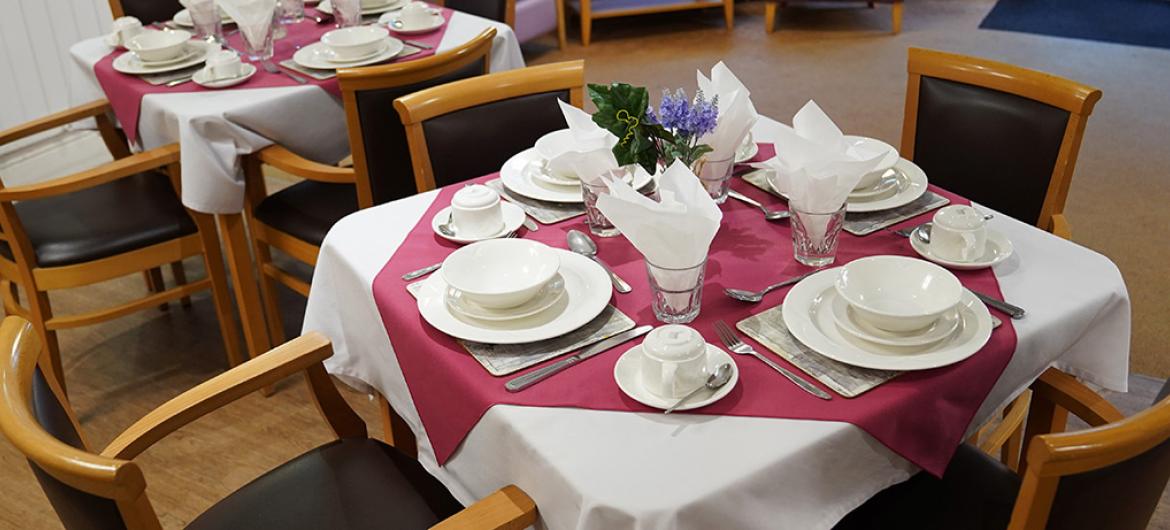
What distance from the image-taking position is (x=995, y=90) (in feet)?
6.44

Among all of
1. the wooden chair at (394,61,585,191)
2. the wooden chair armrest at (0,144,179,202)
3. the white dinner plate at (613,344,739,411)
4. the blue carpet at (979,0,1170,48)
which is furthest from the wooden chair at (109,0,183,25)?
the blue carpet at (979,0,1170,48)

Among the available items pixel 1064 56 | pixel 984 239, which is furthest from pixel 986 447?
pixel 1064 56

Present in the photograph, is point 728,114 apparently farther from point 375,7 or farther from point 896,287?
point 375,7

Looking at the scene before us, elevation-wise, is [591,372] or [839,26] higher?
[591,372]

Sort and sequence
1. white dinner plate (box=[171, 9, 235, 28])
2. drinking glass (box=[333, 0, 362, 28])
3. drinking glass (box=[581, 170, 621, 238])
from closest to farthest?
drinking glass (box=[581, 170, 621, 238]) → drinking glass (box=[333, 0, 362, 28]) → white dinner plate (box=[171, 9, 235, 28])

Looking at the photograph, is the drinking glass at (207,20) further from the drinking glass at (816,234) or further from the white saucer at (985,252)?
the white saucer at (985,252)

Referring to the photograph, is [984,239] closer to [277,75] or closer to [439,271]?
[439,271]

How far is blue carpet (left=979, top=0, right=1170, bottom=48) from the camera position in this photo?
190 inches

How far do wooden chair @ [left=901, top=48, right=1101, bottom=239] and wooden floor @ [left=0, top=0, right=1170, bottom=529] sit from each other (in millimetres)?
681

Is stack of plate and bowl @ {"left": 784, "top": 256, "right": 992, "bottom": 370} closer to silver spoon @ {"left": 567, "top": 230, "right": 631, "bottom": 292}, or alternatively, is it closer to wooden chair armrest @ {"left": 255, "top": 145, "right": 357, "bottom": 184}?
silver spoon @ {"left": 567, "top": 230, "right": 631, "bottom": 292}

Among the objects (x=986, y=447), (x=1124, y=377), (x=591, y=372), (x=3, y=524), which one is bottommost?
(x=3, y=524)

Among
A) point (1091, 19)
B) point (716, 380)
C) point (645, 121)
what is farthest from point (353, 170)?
point (1091, 19)

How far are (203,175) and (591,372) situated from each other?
4.39ft

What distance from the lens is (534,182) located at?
1.78 meters
